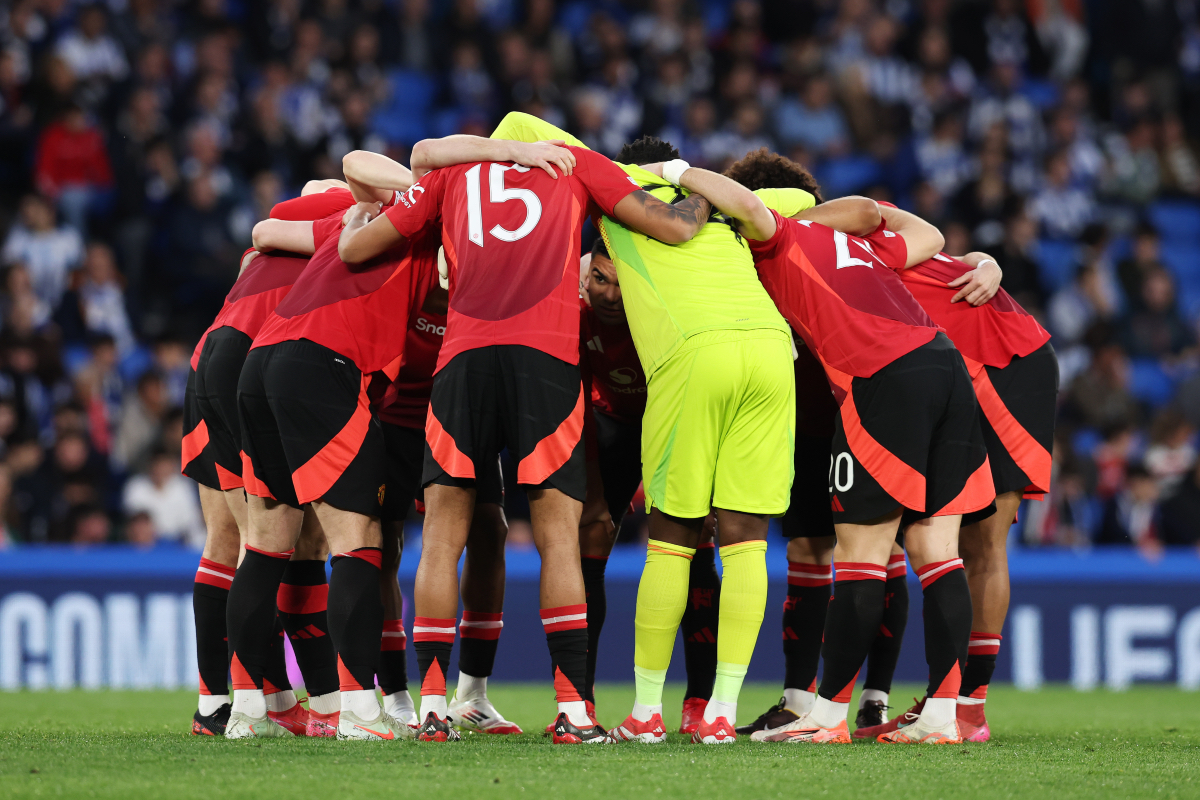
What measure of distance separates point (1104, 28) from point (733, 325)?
1433cm

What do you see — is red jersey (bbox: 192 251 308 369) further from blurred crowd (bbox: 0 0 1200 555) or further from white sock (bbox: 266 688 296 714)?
blurred crowd (bbox: 0 0 1200 555)

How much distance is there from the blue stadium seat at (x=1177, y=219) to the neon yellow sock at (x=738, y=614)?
42.3 ft

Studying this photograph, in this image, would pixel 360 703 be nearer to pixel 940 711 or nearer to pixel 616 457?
pixel 616 457

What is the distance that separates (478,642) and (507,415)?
1425 mm

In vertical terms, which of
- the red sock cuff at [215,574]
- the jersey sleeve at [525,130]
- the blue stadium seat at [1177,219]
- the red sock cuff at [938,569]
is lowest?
the red sock cuff at [215,574]

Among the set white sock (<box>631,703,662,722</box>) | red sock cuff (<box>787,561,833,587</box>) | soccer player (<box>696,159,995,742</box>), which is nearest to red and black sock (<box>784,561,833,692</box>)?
red sock cuff (<box>787,561,833,587</box>)

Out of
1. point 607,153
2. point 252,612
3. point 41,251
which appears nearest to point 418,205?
point 252,612

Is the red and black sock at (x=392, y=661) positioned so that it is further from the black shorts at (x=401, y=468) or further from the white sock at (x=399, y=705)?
the black shorts at (x=401, y=468)

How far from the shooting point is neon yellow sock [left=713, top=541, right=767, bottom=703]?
4.88 m

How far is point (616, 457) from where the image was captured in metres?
5.93

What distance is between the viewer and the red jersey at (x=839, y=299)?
520cm

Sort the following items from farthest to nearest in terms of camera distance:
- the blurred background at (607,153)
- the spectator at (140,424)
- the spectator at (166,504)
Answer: the spectator at (140,424) < the spectator at (166,504) < the blurred background at (607,153)

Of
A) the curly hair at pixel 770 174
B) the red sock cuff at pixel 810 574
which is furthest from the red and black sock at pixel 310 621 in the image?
the curly hair at pixel 770 174

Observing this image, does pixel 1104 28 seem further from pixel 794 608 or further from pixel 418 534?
pixel 794 608
